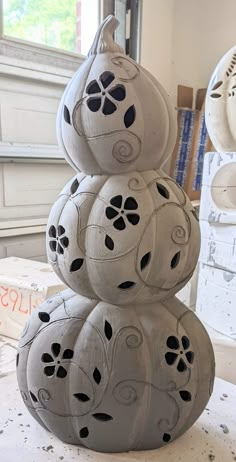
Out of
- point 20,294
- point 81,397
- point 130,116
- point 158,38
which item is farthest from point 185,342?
point 158,38

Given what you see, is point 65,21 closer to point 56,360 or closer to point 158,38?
point 158,38

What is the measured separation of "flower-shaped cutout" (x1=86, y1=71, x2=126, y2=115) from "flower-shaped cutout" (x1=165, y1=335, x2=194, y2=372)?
238 millimetres

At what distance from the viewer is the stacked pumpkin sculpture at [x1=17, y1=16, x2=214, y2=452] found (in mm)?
365

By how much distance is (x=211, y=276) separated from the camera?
88cm

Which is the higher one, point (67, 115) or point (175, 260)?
point (67, 115)

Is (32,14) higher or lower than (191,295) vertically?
higher

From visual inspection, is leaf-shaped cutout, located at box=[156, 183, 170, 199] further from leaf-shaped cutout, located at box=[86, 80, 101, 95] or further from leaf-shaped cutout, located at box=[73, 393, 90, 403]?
leaf-shaped cutout, located at box=[73, 393, 90, 403]

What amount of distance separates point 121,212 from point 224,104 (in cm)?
56

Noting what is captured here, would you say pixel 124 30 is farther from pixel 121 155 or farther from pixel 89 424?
pixel 89 424

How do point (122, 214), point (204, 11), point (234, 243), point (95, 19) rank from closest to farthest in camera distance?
point (122, 214) → point (234, 243) → point (95, 19) → point (204, 11)

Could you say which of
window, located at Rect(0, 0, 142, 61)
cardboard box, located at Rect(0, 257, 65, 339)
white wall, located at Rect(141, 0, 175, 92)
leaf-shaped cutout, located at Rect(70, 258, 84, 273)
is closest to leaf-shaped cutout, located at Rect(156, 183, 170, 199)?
leaf-shaped cutout, located at Rect(70, 258, 84, 273)

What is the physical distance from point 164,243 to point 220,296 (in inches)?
21.2

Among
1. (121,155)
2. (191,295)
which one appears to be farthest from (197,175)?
(121,155)

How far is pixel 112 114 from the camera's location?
36 cm
